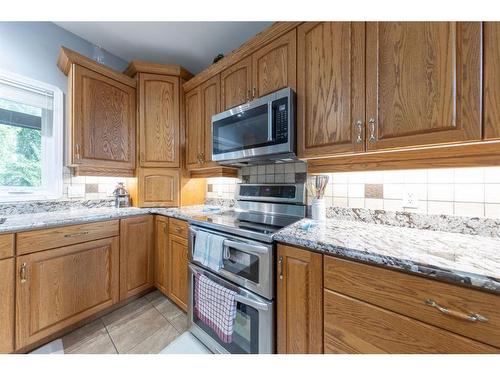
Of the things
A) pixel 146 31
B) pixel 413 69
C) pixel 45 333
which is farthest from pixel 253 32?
pixel 45 333

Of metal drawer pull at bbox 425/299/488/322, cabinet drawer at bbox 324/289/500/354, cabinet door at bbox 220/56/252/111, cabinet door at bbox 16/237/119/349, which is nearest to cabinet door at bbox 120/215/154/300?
cabinet door at bbox 16/237/119/349

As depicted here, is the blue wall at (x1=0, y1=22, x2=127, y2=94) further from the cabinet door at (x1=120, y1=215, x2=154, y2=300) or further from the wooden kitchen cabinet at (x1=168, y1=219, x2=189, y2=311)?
the wooden kitchen cabinet at (x1=168, y1=219, x2=189, y2=311)

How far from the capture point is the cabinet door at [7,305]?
46.1 inches

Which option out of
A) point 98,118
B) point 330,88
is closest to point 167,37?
point 98,118

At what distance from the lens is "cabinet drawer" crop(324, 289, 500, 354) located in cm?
63

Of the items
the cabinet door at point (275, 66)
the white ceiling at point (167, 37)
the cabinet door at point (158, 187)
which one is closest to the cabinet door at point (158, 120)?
the cabinet door at point (158, 187)

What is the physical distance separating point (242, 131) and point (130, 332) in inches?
68.2

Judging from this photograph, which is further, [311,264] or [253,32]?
[253,32]

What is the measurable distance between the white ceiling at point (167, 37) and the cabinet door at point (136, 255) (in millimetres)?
1721

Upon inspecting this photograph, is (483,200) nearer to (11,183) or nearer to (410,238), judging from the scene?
(410,238)

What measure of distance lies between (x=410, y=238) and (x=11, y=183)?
2.80 m

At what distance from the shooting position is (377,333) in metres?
0.75

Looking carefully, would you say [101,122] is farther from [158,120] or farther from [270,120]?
[270,120]
